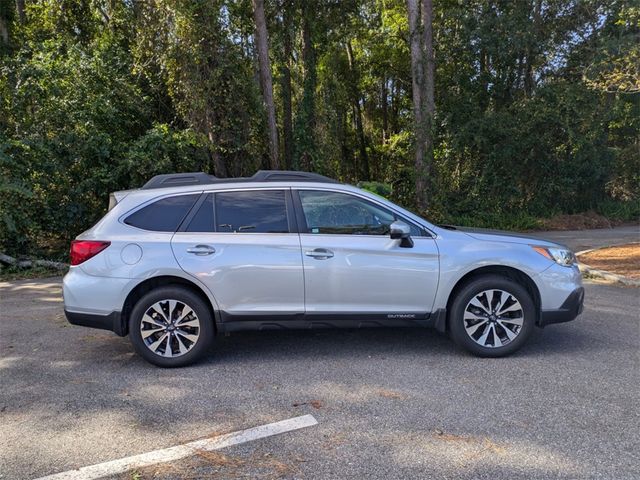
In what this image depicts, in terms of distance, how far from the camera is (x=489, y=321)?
4953 millimetres

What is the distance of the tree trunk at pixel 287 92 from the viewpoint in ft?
59.1

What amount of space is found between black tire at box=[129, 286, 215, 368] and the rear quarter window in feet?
1.92

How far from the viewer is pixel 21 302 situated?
809 centimetres

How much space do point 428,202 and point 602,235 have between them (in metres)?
5.29

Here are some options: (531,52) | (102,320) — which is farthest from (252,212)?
(531,52)

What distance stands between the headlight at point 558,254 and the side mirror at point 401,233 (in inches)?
49.7

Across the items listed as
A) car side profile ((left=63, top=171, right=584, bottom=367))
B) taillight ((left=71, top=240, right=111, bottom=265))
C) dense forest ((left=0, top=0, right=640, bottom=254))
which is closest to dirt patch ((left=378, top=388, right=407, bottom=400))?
car side profile ((left=63, top=171, right=584, bottom=367))

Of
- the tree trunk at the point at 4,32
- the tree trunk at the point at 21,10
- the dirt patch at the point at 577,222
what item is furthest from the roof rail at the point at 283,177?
the tree trunk at the point at 21,10

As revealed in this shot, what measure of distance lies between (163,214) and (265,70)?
37.2 feet

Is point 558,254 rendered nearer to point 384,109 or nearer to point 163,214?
point 163,214

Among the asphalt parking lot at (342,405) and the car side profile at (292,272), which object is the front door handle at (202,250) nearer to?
the car side profile at (292,272)

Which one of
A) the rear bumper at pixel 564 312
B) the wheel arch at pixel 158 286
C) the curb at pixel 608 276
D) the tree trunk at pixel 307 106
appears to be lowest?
the curb at pixel 608 276

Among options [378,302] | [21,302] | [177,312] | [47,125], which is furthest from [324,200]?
[47,125]

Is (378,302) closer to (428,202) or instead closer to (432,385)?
(432,385)
